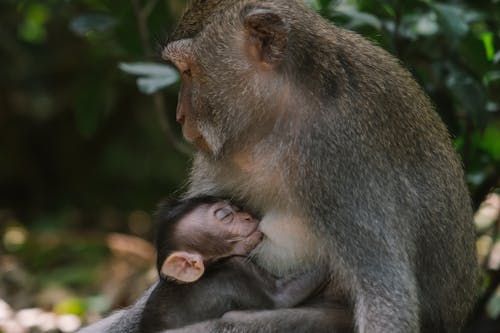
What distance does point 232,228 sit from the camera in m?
5.40

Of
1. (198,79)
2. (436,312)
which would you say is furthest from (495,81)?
(198,79)

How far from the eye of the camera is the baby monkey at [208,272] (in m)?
5.25

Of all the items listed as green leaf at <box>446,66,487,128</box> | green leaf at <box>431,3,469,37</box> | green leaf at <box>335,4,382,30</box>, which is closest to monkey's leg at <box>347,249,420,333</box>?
green leaf at <box>446,66,487,128</box>

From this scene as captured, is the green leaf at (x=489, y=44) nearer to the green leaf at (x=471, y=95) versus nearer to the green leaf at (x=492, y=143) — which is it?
the green leaf at (x=471, y=95)

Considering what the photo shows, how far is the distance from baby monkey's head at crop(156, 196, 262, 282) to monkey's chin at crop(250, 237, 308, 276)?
0.05 m

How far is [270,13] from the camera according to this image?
4.87 meters

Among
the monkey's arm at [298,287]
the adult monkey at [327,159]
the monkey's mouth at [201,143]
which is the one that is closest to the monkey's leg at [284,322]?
the adult monkey at [327,159]

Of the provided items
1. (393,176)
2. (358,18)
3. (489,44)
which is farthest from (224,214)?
(489,44)

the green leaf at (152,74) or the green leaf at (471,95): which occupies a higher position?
the green leaf at (471,95)

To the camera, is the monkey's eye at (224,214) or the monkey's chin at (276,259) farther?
the monkey's eye at (224,214)

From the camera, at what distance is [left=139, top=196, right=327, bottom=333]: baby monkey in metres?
5.25

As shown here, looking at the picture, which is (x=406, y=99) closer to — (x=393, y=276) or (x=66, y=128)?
(x=393, y=276)

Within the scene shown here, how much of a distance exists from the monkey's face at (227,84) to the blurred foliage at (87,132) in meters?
1.63

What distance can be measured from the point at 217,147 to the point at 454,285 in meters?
1.55
